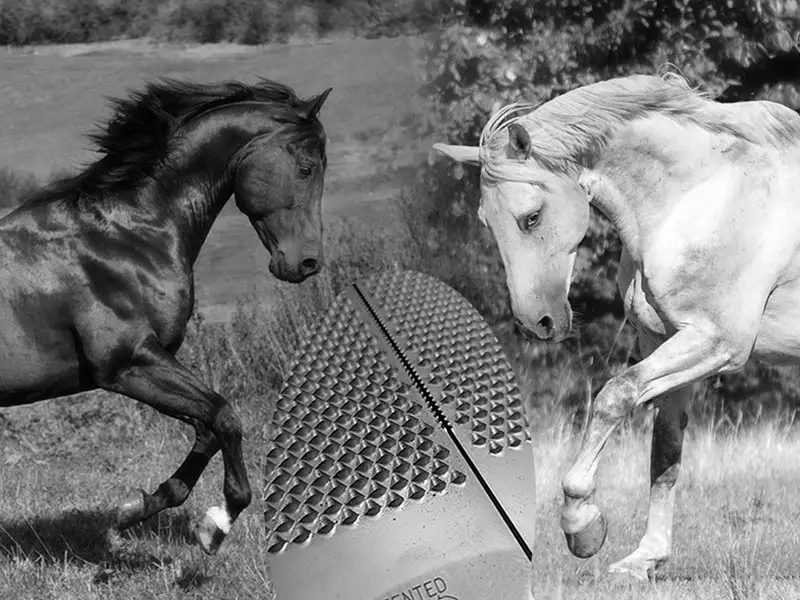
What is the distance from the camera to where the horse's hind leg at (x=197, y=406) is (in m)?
4.41

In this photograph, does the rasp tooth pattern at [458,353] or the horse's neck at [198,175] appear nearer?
the rasp tooth pattern at [458,353]

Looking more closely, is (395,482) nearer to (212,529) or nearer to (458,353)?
(458,353)

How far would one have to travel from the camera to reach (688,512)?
19.0 ft

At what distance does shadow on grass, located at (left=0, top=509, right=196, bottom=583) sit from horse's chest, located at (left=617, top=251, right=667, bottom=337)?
1783mm

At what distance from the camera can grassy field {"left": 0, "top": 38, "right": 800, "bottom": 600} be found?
4863 mm

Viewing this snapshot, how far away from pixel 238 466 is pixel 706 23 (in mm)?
3995

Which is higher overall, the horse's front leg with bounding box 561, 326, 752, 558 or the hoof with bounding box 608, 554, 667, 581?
the horse's front leg with bounding box 561, 326, 752, 558

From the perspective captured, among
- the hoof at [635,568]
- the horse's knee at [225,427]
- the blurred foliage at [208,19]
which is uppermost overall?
the blurred foliage at [208,19]

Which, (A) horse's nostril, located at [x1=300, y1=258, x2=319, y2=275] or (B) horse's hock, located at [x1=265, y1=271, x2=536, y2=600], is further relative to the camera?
(A) horse's nostril, located at [x1=300, y1=258, x2=319, y2=275]

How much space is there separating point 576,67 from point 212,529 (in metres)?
3.75

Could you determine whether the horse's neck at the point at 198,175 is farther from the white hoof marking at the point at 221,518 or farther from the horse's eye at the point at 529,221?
the horse's eye at the point at 529,221

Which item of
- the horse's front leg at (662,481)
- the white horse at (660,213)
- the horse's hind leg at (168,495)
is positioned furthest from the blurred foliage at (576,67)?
the horse's hind leg at (168,495)

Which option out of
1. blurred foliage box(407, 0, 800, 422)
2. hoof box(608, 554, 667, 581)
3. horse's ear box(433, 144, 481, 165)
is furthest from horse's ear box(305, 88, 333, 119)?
blurred foliage box(407, 0, 800, 422)

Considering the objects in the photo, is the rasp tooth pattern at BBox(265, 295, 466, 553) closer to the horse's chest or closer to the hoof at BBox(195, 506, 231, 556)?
the hoof at BBox(195, 506, 231, 556)
